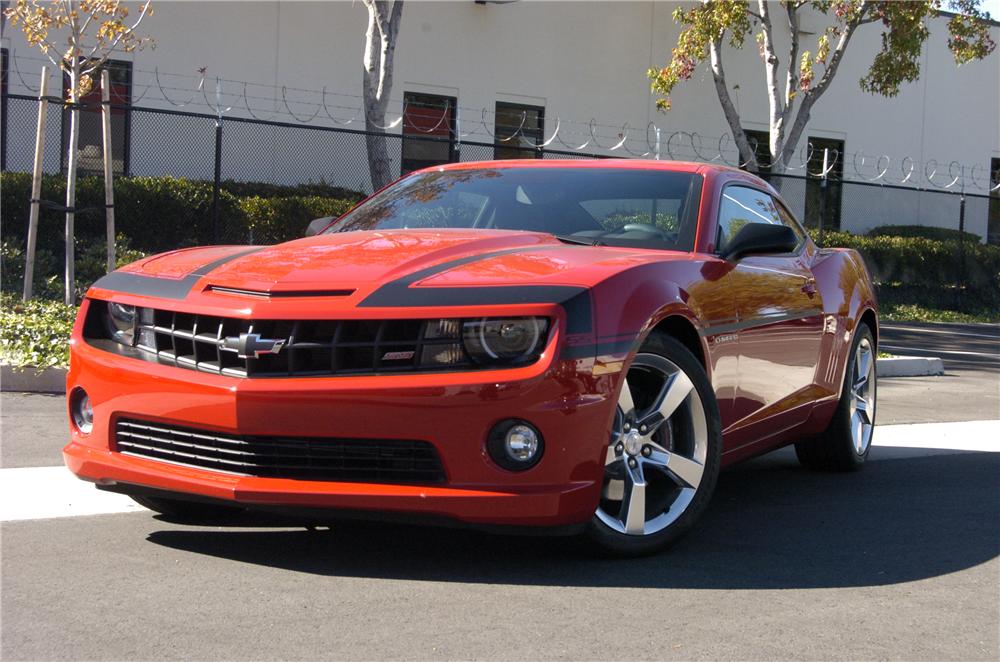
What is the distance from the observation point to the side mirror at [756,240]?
5.15 meters

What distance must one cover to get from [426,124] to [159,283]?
17.8 meters

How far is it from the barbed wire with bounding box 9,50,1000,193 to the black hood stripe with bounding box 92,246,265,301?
35.0 ft

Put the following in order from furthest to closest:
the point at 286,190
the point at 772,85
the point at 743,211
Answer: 1. the point at 772,85
2. the point at 286,190
3. the point at 743,211

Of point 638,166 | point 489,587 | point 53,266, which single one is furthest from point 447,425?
point 53,266

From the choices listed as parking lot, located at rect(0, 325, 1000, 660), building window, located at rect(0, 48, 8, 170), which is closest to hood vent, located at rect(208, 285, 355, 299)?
parking lot, located at rect(0, 325, 1000, 660)

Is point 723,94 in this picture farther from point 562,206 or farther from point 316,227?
point 562,206

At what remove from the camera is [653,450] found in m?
4.46

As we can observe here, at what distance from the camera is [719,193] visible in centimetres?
550

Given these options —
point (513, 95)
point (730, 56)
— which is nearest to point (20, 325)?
point (513, 95)

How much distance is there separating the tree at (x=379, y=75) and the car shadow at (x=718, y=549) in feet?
35.1

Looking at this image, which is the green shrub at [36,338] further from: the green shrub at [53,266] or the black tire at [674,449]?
the black tire at [674,449]

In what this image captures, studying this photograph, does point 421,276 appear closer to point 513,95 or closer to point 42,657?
point 42,657

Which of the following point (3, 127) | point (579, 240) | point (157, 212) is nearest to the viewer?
point (579, 240)

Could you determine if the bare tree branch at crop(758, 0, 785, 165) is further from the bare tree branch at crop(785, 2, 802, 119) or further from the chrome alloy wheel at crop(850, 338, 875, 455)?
the chrome alloy wheel at crop(850, 338, 875, 455)
